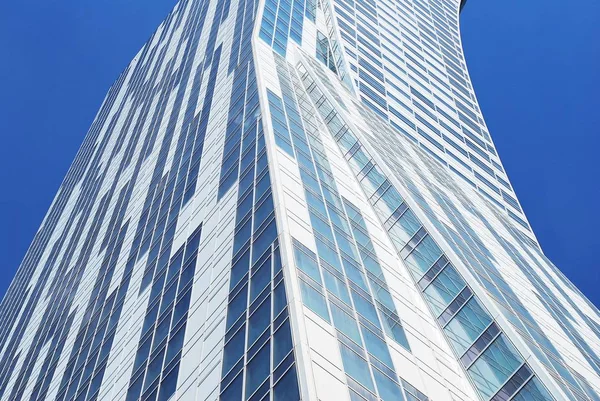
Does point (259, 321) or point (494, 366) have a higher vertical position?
point (494, 366)

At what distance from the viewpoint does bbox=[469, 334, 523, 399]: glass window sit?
119ft

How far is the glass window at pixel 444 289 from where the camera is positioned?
4094cm

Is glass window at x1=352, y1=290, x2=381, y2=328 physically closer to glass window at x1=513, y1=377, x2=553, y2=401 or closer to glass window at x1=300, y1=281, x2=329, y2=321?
glass window at x1=300, y1=281, x2=329, y2=321

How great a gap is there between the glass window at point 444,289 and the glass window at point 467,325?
93 centimetres

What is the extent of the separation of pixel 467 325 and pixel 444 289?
8.87 ft

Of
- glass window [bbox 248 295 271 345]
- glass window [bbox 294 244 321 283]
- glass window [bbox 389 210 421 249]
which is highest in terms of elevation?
glass window [bbox 389 210 421 249]

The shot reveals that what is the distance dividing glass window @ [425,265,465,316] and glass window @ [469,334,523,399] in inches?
134

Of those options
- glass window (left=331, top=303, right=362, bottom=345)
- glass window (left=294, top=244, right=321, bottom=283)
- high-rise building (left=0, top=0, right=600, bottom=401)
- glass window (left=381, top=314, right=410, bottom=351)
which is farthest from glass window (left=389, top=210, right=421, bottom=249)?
glass window (left=331, top=303, right=362, bottom=345)

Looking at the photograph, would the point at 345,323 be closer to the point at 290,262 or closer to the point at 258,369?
the point at 290,262

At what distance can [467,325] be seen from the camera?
130 feet

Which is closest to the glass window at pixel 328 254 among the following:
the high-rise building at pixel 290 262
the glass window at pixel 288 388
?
the high-rise building at pixel 290 262

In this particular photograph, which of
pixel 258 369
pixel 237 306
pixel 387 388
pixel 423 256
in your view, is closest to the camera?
pixel 258 369

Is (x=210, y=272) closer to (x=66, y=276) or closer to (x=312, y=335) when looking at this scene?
(x=312, y=335)

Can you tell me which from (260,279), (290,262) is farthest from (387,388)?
(260,279)
